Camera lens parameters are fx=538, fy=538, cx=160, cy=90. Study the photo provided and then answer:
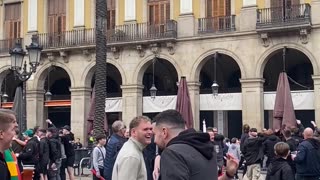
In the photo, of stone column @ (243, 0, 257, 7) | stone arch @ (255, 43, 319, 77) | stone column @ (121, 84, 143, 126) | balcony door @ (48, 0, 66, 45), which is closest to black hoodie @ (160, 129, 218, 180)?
stone arch @ (255, 43, 319, 77)

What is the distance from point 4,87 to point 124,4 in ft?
32.0

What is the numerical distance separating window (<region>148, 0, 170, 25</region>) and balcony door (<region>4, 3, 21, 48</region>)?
27.0 ft

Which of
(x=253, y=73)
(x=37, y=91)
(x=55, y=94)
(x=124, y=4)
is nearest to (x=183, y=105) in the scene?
(x=253, y=73)

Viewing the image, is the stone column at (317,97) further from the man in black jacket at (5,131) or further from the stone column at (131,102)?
the man in black jacket at (5,131)

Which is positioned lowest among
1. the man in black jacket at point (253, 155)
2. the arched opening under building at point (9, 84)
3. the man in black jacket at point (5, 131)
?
the man in black jacket at point (253, 155)

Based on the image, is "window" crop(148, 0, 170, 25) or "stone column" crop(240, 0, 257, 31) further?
"window" crop(148, 0, 170, 25)

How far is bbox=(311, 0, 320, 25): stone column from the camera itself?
73.2 feet

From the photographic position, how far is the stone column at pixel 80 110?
89.5 ft

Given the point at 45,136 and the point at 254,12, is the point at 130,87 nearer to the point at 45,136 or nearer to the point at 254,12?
the point at 254,12

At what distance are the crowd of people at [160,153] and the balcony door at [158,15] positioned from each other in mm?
10667

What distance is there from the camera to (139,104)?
26172 millimetres

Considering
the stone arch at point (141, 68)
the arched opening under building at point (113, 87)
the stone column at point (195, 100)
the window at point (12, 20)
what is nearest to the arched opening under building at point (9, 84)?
the window at point (12, 20)

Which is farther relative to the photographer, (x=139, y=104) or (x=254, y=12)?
(x=139, y=104)

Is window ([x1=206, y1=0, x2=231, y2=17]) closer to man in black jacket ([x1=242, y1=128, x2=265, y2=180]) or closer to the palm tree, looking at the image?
the palm tree
